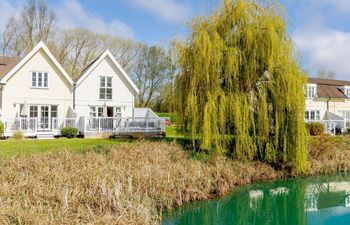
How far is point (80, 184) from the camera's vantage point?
962cm

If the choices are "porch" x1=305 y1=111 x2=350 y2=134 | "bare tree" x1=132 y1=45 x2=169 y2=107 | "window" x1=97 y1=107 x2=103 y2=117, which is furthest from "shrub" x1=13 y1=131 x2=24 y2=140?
"porch" x1=305 y1=111 x2=350 y2=134

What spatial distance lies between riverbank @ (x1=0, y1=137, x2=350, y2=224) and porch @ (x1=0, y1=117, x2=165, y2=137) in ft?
24.7

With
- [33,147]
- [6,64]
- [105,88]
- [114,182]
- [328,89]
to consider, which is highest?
[6,64]

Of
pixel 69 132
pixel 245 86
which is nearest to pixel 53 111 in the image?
pixel 69 132

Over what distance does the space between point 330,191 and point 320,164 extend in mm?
2267

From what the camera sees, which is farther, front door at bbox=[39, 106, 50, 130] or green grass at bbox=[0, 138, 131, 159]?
front door at bbox=[39, 106, 50, 130]

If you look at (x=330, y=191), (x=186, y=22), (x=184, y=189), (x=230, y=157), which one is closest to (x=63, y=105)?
(x=186, y=22)

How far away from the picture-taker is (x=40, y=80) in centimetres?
2377

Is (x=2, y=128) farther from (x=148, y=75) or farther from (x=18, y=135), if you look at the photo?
(x=148, y=75)

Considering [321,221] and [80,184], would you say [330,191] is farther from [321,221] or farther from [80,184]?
[80,184]

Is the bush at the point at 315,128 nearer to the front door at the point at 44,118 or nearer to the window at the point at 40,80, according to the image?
Answer: the front door at the point at 44,118

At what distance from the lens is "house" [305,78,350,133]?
33219 mm

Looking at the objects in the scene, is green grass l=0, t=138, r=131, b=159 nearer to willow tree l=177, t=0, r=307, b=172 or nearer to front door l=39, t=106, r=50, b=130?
willow tree l=177, t=0, r=307, b=172

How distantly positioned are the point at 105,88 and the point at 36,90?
4897mm
